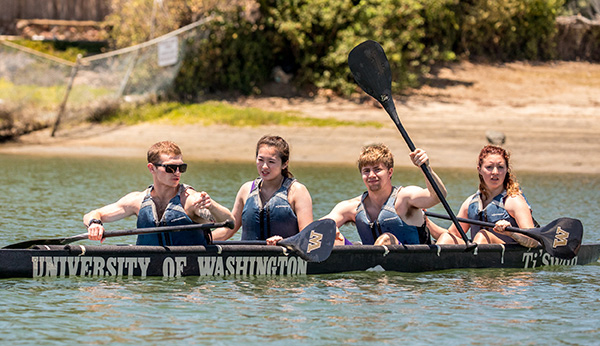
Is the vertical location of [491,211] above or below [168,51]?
below

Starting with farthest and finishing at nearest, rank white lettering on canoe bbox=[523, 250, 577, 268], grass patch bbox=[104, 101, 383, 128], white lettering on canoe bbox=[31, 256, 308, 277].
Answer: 1. grass patch bbox=[104, 101, 383, 128]
2. white lettering on canoe bbox=[523, 250, 577, 268]
3. white lettering on canoe bbox=[31, 256, 308, 277]

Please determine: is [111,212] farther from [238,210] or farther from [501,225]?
[501,225]

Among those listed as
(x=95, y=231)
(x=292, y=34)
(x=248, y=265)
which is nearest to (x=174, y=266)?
(x=248, y=265)

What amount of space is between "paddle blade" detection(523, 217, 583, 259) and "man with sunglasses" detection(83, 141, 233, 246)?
3100 mm

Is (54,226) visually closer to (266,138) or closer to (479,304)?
(266,138)

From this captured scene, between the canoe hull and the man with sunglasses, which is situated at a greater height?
the man with sunglasses

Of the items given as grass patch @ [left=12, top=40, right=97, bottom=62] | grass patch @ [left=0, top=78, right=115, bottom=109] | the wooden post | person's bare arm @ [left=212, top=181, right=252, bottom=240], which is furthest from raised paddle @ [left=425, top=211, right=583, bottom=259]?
grass patch @ [left=12, top=40, right=97, bottom=62]

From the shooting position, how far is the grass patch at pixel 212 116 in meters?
20.3

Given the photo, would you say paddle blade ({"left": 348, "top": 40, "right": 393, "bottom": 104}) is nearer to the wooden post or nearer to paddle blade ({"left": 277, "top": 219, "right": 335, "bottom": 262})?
paddle blade ({"left": 277, "top": 219, "right": 335, "bottom": 262})

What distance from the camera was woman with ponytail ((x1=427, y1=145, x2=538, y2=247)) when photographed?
8539 millimetres

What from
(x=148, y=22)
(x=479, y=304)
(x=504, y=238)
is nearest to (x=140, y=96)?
(x=148, y=22)

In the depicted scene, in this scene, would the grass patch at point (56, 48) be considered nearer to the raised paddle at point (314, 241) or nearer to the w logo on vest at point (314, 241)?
the raised paddle at point (314, 241)

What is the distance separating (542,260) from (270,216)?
2832mm

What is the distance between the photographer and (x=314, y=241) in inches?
305
